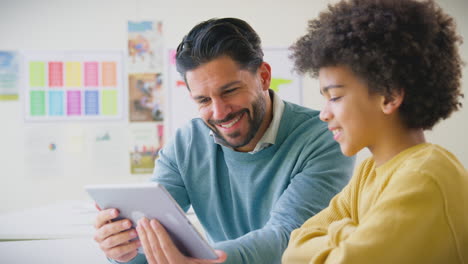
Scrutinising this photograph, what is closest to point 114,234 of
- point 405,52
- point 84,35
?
point 405,52

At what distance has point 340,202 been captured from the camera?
947 millimetres

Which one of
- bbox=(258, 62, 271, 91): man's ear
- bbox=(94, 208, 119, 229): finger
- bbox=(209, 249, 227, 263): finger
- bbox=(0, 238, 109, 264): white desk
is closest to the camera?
bbox=(209, 249, 227, 263): finger

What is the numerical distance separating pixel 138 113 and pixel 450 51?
2325 millimetres

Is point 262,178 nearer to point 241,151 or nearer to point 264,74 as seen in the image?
point 241,151

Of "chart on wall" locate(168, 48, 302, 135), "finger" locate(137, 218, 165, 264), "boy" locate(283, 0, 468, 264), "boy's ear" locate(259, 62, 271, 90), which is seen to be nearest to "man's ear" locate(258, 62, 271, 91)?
"boy's ear" locate(259, 62, 271, 90)

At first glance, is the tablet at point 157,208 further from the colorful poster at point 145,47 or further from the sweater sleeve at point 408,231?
the colorful poster at point 145,47

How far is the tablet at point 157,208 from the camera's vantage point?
Result: 896mm

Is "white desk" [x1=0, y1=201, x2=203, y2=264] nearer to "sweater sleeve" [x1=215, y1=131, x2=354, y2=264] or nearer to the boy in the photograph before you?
"sweater sleeve" [x1=215, y1=131, x2=354, y2=264]

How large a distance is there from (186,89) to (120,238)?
193 cm

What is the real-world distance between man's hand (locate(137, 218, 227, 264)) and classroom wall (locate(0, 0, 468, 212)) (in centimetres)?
198

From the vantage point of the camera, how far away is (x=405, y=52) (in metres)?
0.80

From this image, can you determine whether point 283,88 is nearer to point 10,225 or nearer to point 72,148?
point 72,148

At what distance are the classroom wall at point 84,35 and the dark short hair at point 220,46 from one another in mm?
1546

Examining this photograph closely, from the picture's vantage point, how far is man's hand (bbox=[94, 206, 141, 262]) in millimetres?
1060
